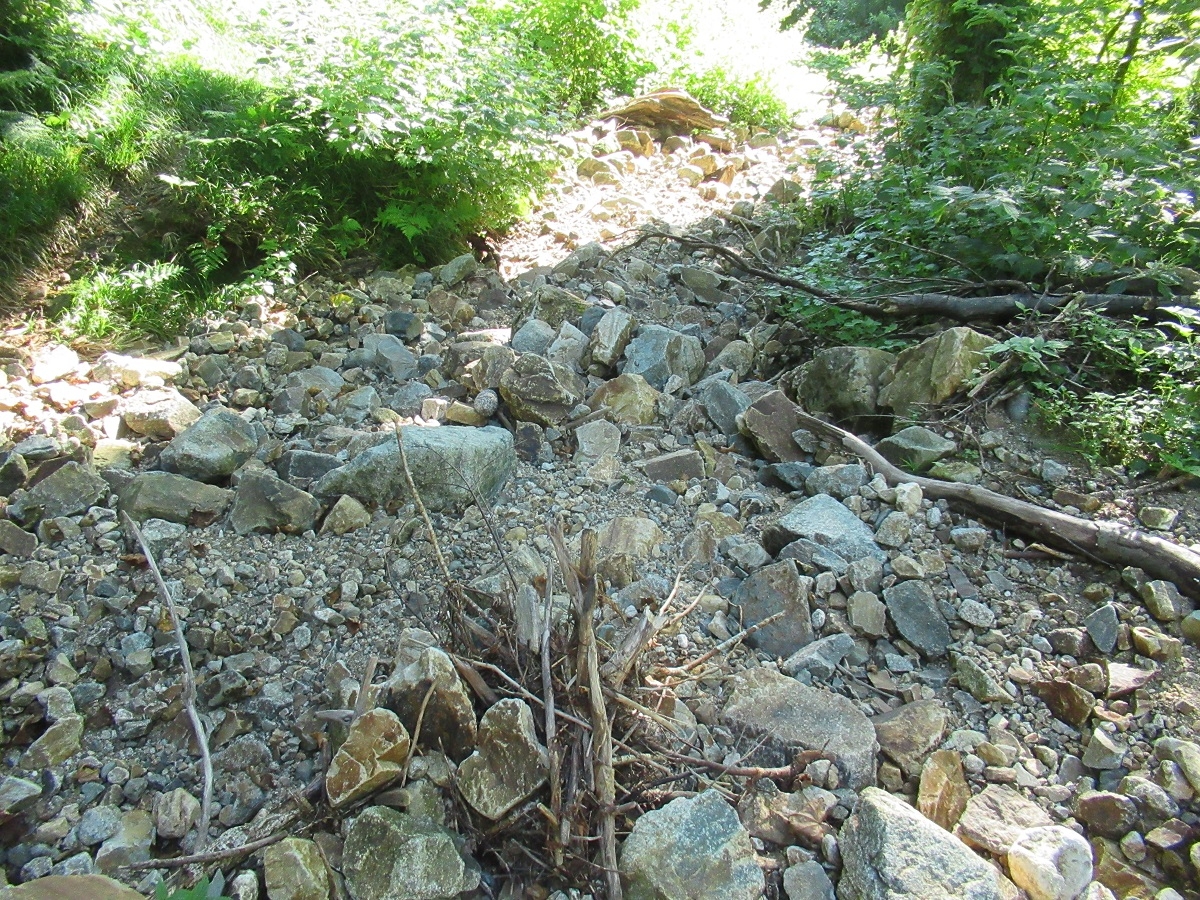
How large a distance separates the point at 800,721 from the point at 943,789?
1.27 ft

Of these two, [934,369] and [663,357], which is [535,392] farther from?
[934,369]

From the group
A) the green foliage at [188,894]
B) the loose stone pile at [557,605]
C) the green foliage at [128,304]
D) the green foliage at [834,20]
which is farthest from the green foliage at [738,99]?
the green foliage at [188,894]

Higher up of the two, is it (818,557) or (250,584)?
(818,557)

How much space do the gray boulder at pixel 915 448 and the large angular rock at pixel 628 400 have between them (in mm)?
1030

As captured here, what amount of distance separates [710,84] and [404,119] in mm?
4776

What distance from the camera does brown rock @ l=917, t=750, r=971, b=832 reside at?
2033 mm

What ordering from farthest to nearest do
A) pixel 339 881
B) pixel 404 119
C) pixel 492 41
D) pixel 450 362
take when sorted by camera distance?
pixel 492 41, pixel 404 119, pixel 450 362, pixel 339 881

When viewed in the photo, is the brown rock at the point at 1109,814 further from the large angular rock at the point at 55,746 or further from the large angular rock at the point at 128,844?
the large angular rock at the point at 55,746

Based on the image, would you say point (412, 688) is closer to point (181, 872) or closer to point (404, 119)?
point (181, 872)

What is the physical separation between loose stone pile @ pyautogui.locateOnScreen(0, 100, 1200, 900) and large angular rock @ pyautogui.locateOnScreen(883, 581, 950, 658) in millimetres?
11

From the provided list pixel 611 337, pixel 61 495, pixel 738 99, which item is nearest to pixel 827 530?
pixel 611 337

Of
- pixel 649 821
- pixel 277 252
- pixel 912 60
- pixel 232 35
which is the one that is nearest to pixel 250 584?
pixel 649 821

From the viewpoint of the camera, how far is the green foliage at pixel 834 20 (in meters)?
11.1

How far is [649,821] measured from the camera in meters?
1.82
